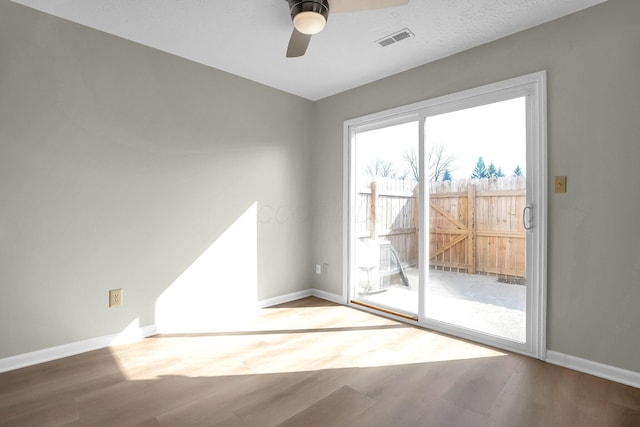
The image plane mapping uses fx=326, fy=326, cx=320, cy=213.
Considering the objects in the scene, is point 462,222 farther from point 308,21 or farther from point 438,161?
point 308,21

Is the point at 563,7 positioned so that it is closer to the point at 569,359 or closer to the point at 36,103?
the point at 569,359

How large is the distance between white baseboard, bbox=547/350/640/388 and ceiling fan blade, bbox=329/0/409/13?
96.0 inches

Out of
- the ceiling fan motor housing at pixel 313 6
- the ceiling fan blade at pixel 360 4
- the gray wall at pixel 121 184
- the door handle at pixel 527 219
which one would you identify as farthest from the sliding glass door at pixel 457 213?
the ceiling fan motor housing at pixel 313 6

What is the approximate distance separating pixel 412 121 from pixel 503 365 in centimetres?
212

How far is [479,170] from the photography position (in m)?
2.67

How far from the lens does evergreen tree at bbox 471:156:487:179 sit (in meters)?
2.64

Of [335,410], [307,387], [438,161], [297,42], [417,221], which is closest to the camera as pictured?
[335,410]

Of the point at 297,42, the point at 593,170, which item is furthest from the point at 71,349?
the point at 593,170

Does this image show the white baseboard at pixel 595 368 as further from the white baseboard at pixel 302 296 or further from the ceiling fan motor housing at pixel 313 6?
the ceiling fan motor housing at pixel 313 6

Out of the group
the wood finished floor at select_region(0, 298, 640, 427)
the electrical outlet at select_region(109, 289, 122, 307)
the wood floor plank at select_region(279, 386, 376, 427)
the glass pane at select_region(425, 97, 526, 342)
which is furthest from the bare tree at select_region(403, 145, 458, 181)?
the electrical outlet at select_region(109, 289, 122, 307)

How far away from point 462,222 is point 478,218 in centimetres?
13

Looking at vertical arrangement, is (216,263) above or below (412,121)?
below

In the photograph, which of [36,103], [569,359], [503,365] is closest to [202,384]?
[503,365]

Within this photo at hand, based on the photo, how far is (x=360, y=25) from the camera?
2.32 metres
